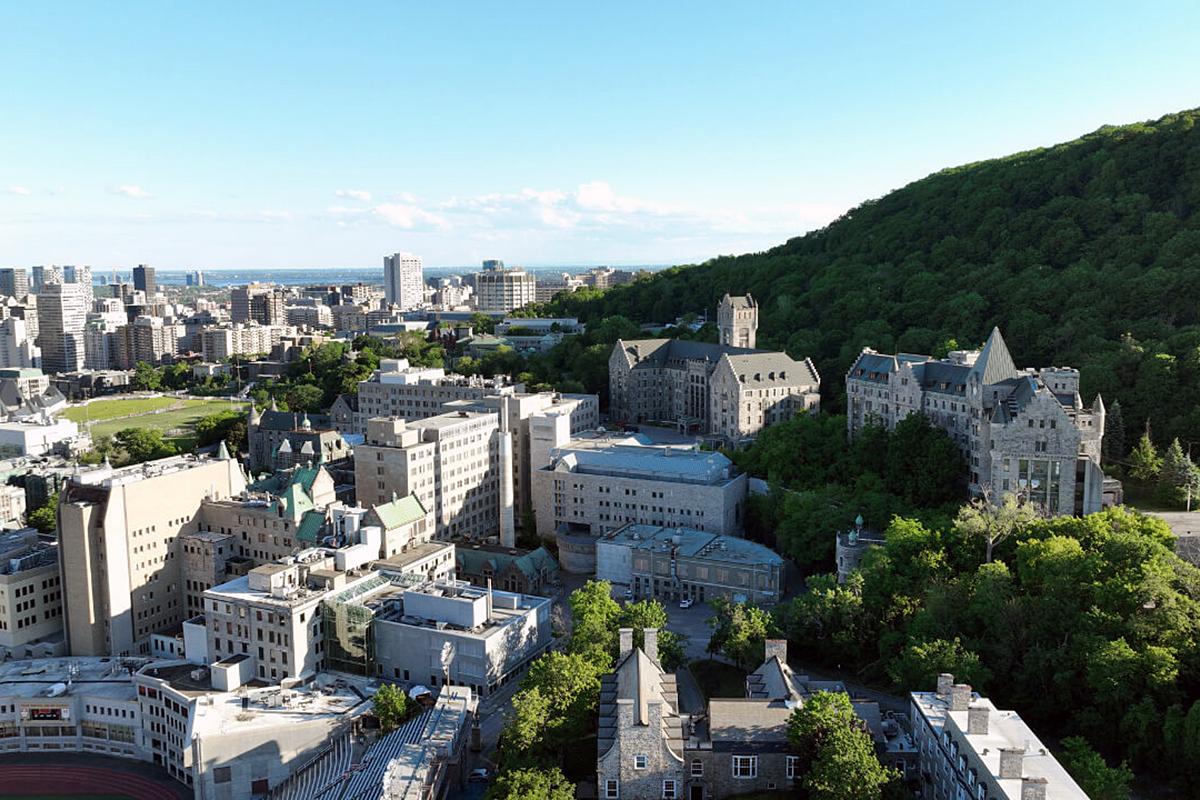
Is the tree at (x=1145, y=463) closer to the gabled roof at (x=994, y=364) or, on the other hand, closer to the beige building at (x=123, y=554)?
the gabled roof at (x=994, y=364)

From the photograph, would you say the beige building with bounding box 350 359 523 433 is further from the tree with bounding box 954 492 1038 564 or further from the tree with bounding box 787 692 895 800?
the tree with bounding box 787 692 895 800

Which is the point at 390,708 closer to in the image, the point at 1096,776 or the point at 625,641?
the point at 625,641

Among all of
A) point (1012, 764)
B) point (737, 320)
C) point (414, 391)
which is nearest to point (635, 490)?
point (414, 391)

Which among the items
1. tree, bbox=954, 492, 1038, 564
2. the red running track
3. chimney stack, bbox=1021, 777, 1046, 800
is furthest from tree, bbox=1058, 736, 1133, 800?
the red running track

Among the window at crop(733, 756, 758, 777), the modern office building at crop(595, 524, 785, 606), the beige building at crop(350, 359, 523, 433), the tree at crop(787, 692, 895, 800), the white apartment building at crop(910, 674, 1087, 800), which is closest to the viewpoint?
the white apartment building at crop(910, 674, 1087, 800)

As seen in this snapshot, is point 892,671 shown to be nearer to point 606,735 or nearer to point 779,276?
point 606,735

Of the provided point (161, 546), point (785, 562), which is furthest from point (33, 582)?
point (785, 562)
